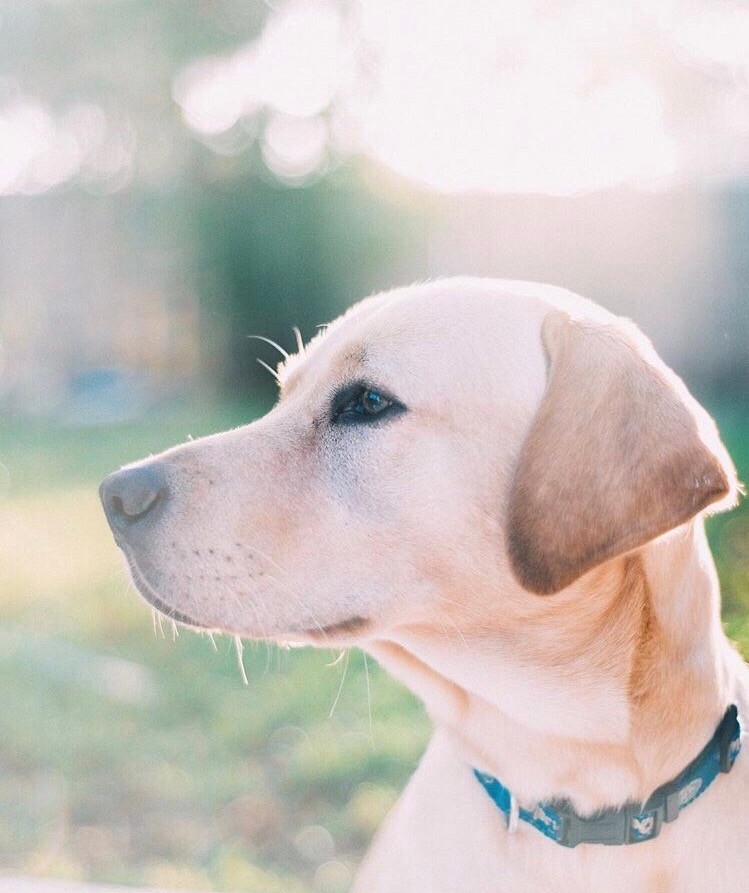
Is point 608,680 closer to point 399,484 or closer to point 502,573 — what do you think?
point 502,573

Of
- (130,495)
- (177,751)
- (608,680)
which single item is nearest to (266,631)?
(130,495)

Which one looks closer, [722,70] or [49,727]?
[49,727]

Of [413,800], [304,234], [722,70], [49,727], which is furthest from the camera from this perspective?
[304,234]

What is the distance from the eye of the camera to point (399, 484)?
1813 millimetres

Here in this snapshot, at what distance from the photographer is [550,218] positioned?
7.75m

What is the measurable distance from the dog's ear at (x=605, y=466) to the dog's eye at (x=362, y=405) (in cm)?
27

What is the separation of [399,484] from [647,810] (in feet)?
2.25

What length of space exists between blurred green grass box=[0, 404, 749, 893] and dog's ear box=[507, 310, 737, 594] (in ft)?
2.85

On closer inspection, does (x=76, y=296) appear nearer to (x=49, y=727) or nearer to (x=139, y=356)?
(x=139, y=356)

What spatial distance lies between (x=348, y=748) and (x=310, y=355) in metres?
2.23

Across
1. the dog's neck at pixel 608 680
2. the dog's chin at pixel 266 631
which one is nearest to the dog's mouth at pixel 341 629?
the dog's chin at pixel 266 631

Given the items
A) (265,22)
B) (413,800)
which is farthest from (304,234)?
(413,800)

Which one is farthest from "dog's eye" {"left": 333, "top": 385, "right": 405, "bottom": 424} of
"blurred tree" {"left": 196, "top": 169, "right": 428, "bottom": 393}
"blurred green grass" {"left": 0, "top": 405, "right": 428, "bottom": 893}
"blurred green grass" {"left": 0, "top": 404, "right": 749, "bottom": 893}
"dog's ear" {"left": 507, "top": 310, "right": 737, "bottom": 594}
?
"blurred tree" {"left": 196, "top": 169, "right": 428, "bottom": 393}

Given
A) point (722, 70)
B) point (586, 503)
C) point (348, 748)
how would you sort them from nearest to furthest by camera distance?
point (586, 503) < point (348, 748) < point (722, 70)
